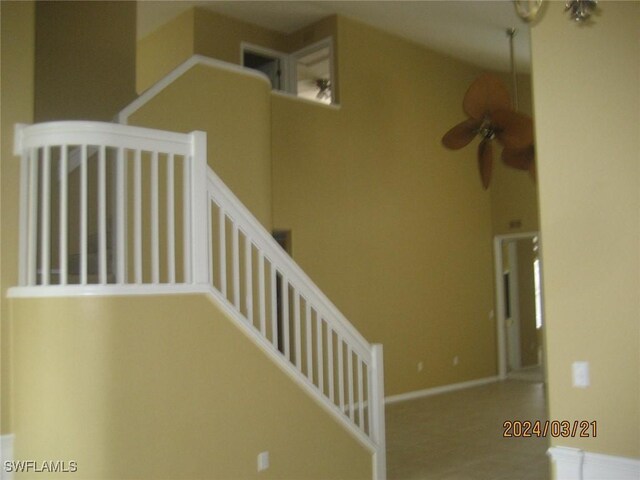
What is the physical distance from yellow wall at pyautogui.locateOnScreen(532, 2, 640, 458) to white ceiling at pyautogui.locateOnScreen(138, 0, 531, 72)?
4.25 m

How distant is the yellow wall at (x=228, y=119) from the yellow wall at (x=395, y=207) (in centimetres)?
109

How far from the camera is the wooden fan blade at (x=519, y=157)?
5.52 metres

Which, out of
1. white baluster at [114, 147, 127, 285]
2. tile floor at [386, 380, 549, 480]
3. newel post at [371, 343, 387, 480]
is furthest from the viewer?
tile floor at [386, 380, 549, 480]

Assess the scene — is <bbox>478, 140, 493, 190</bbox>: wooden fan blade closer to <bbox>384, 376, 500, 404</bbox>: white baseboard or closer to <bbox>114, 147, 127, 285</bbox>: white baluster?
<bbox>384, 376, 500, 404</bbox>: white baseboard

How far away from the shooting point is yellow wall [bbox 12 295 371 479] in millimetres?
3092

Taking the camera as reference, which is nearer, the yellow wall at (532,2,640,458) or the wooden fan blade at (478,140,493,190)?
the yellow wall at (532,2,640,458)

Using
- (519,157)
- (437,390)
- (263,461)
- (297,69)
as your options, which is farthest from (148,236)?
(437,390)

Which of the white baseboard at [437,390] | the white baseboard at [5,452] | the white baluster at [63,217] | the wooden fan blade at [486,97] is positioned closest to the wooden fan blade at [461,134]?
the wooden fan blade at [486,97]

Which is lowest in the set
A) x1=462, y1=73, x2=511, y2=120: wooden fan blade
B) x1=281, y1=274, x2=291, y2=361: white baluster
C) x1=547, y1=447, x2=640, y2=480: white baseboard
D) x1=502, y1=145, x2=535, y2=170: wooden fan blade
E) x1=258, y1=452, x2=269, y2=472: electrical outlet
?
x1=258, y1=452, x2=269, y2=472: electrical outlet

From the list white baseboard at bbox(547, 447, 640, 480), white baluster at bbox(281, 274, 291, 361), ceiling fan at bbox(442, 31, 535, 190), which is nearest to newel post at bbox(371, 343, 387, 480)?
white baluster at bbox(281, 274, 291, 361)

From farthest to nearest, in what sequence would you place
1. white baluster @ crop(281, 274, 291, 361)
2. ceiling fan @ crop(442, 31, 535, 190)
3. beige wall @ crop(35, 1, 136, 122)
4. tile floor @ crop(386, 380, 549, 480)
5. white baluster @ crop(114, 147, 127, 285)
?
1. beige wall @ crop(35, 1, 136, 122)
2. ceiling fan @ crop(442, 31, 535, 190)
3. tile floor @ crop(386, 380, 549, 480)
4. white baluster @ crop(281, 274, 291, 361)
5. white baluster @ crop(114, 147, 127, 285)

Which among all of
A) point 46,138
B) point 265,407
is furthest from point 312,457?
point 46,138

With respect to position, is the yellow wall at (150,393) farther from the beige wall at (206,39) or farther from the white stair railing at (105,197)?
the beige wall at (206,39)

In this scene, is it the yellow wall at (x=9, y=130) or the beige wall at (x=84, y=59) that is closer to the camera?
the yellow wall at (x=9, y=130)
